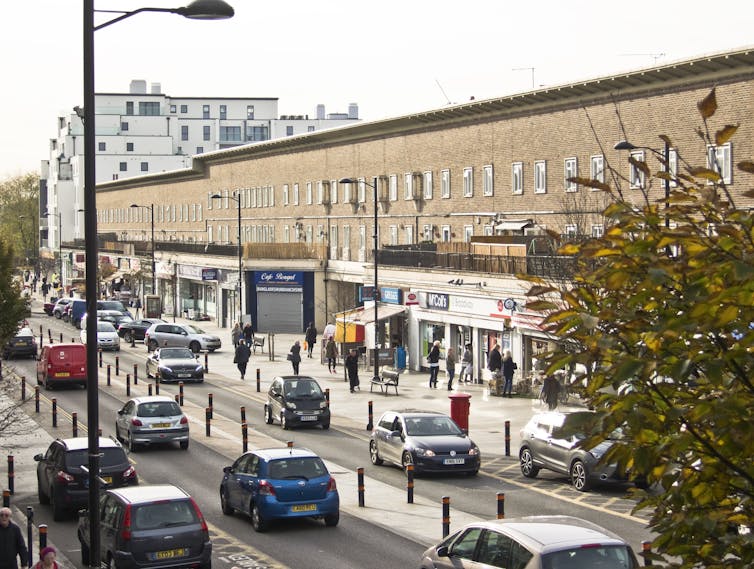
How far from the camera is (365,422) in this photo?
38344 millimetres

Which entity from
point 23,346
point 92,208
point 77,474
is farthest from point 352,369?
point 92,208

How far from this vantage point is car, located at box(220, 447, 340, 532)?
2222 centimetres

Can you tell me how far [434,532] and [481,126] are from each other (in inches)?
1501

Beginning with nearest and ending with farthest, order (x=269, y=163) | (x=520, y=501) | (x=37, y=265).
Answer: (x=520, y=501) → (x=269, y=163) → (x=37, y=265)

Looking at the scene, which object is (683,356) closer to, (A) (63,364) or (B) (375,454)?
(B) (375,454)

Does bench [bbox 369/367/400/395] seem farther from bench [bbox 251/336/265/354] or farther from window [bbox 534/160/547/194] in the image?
bench [bbox 251/336/265/354]

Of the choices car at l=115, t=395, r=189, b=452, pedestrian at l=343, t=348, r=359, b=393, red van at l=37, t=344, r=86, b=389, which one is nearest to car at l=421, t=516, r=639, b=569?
car at l=115, t=395, r=189, b=452

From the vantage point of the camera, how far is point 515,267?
4384 centimetres

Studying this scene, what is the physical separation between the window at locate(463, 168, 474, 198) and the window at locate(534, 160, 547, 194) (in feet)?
20.1

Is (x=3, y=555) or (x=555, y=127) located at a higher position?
(x=555, y=127)

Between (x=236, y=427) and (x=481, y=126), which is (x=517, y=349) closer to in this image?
(x=236, y=427)

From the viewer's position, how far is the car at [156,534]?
18.0 metres

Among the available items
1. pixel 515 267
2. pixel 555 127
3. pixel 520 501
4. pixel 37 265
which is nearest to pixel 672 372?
pixel 520 501

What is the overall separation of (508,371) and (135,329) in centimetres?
3392
